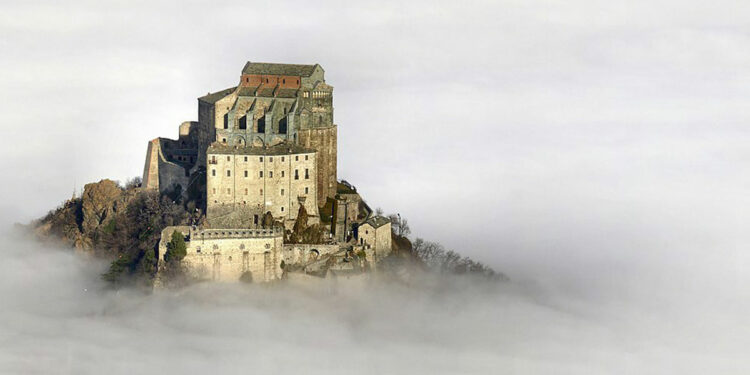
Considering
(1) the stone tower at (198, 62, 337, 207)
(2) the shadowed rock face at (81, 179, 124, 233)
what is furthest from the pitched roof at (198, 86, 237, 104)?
(2) the shadowed rock face at (81, 179, 124, 233)

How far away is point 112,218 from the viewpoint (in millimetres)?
143375

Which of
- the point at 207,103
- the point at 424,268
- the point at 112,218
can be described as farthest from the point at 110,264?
the point at 424,268

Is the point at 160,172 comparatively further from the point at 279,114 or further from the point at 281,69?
the point at 281,69

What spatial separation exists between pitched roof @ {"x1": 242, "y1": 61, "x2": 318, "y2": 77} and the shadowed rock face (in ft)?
45.4

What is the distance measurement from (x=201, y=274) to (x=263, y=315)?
18.3 ft

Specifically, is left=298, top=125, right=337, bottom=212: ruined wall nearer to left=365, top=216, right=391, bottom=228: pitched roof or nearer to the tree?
left=365, top=216, right=391, bottom=228: pitched roof

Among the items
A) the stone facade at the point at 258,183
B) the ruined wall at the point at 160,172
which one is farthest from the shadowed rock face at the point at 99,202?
the stone facade at the point at 258,183

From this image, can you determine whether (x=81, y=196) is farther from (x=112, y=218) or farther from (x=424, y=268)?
(x=424, y=268)

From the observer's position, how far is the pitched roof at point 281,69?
470 ft

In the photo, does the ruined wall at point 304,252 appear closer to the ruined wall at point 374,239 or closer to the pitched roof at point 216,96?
the ruined wall at point 374,239

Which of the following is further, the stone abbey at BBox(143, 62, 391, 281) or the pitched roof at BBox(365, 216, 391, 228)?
the pitched roof at BBox(365, 216, 391, 228)

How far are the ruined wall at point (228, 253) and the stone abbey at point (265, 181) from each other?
0.07m

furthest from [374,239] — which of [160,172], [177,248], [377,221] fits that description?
[160,172]

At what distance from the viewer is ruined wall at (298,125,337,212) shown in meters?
140
